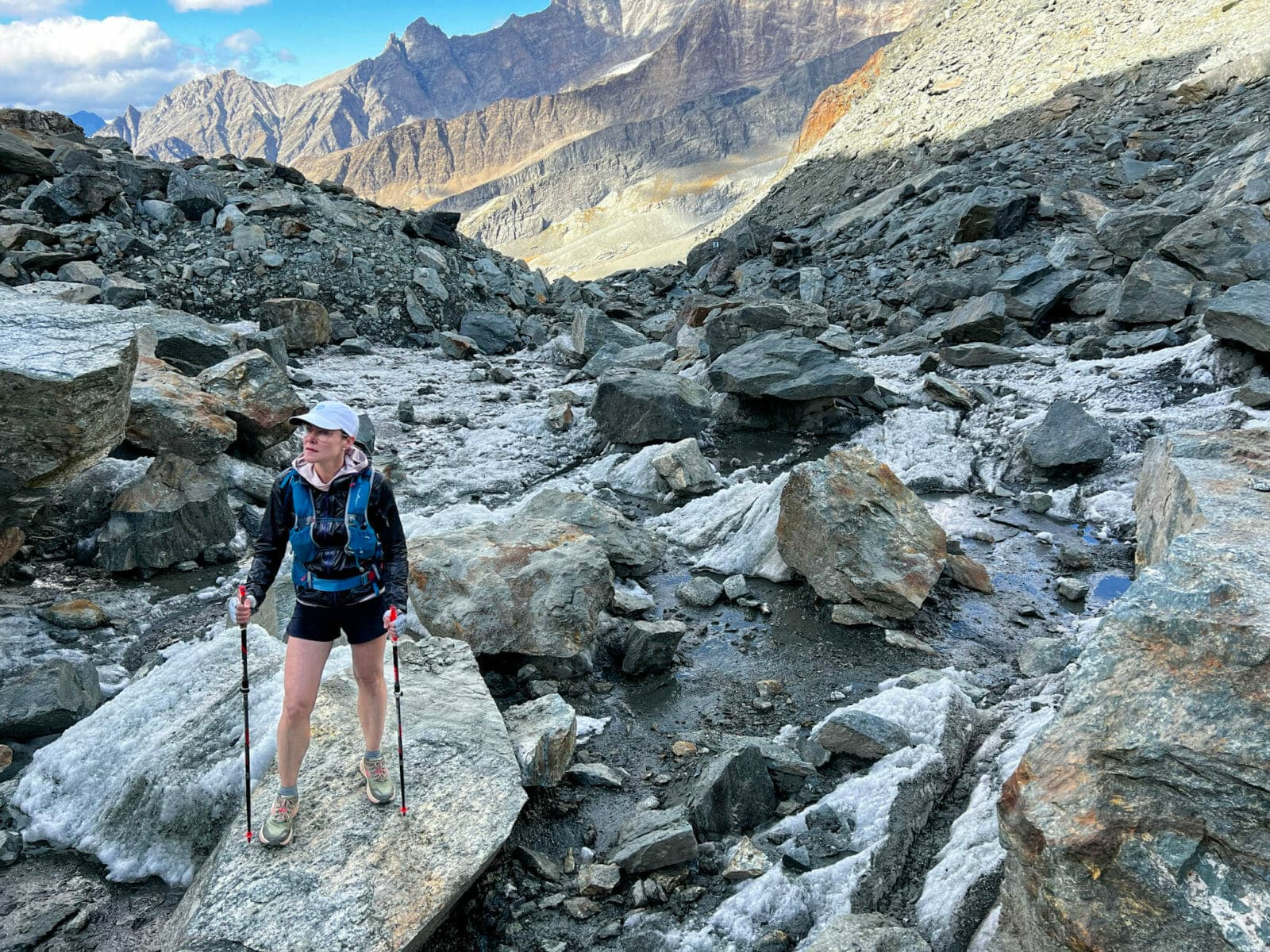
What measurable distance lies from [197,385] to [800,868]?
9.25m

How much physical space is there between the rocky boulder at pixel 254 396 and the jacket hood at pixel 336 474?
707 cm

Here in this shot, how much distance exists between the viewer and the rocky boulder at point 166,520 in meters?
8.08

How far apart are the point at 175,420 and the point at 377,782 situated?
21.7 feet

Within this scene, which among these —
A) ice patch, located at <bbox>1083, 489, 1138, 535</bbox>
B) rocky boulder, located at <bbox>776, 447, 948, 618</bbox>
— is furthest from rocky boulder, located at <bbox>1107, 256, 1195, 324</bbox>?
rocky boulder, located at <bbox>776, 447, 948, 618</bbox>

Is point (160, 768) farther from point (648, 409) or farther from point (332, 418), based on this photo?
point (648, 409)

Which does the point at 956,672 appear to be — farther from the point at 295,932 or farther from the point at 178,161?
the point at 178,161

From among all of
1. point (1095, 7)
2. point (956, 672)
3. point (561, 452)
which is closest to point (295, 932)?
point (956, 672)

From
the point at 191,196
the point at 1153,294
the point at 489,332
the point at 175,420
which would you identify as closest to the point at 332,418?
the point at 175,420

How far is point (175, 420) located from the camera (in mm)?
8922

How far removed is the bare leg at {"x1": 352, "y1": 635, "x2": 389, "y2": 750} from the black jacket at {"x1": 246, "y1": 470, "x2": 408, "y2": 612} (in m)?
0.26

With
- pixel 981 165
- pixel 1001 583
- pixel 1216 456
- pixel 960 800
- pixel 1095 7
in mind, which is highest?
pixel 1095 7

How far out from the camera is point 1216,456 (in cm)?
602

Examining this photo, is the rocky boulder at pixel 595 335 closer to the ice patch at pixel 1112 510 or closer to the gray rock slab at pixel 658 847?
the ice patch at pixel 1112 510

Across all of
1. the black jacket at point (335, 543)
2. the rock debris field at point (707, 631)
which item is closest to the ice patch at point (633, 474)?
the rock debris field at point (707, 631)
